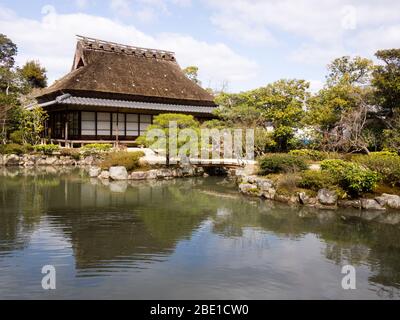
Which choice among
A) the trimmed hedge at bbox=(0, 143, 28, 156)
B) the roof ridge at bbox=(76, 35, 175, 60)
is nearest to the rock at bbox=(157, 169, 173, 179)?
the trimmed hedge at bbox=(0, 143, 28, 156)

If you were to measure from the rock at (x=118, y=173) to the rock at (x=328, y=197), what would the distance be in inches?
395

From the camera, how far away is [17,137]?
2631cm

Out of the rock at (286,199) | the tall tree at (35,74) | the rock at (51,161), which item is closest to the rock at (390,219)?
the rock at (286,199)

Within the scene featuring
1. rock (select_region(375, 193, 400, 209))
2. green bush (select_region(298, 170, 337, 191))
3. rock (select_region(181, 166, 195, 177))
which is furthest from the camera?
rock (select_region(181, 166, 195, 177))

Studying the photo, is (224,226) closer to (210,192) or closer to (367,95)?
(210,192)

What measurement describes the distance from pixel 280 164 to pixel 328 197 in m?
3.27

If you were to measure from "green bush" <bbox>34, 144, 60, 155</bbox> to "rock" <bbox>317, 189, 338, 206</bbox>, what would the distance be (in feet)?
61.5

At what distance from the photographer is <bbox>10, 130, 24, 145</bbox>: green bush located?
2625 centimetres

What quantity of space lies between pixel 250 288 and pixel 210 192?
404 inches

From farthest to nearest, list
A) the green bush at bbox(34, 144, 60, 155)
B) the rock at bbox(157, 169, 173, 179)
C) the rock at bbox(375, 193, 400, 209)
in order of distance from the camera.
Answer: the green bush at bbox(34, 144, 60, 155) < the rock at bbox(157, 169, 173, 179) < the rock at bbox(375, 193, 400, 209)

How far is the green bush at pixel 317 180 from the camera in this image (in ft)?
48.2

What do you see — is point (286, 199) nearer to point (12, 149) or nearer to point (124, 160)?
point (124, 160)

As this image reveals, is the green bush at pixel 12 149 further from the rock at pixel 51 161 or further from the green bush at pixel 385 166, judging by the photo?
the green bush at pixel 385 166

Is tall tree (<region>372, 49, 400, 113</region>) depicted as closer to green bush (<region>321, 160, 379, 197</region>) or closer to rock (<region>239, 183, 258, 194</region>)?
green bush (<region>321, 160, 379, 197</region>)
